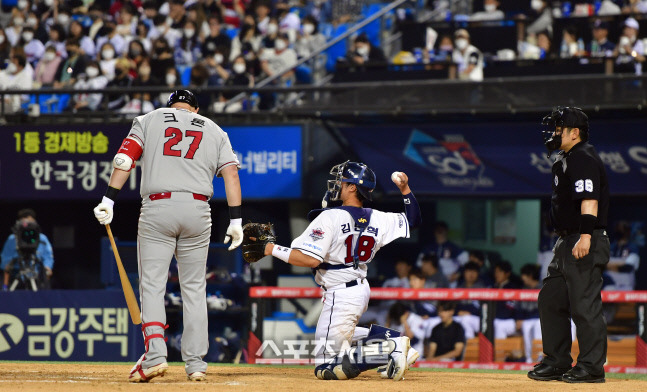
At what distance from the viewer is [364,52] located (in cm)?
1492

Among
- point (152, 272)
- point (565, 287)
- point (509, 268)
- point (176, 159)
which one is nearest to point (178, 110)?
point (176, 159)

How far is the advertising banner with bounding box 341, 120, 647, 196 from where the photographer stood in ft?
41.2

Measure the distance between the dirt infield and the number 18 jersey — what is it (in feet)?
4.08

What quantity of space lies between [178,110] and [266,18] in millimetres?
10861

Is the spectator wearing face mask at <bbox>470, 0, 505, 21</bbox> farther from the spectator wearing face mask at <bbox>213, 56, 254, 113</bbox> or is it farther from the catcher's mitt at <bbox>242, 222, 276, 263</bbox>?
the catcher's mitt at <bbox>242, 222, 276, 263</bbox>

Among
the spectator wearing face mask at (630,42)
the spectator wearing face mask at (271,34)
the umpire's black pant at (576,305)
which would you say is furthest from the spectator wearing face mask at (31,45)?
the umpire's black pant at (576,305)

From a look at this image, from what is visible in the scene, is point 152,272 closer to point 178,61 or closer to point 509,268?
point 509,268

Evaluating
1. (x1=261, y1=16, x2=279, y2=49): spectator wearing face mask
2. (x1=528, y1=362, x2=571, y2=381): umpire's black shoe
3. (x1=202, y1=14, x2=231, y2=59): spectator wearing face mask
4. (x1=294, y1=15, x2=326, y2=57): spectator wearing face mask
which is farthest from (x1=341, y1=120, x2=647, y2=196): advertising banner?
(x1=528, y1=362, x2=571, y2=381): umpire's black shoe

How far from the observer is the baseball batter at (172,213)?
263 inches

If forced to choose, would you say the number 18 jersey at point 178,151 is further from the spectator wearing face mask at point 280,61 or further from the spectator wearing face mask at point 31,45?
the spectator wearing face mask at point 31,45

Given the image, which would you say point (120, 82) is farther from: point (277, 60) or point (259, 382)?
point (259, 382)

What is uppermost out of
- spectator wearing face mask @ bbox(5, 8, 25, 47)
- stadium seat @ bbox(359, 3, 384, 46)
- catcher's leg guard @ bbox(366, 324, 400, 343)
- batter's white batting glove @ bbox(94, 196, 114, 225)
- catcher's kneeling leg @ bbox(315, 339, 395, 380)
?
spectator wearing face mask @ bbox(5, 8, 25, 47)

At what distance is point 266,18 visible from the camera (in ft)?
57.5

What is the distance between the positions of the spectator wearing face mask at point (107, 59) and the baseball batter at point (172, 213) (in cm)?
991
